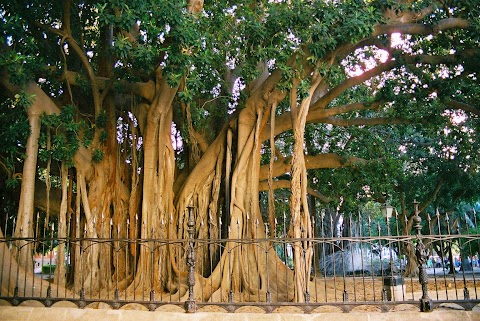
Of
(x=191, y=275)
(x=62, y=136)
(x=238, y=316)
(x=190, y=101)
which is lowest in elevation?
(x=238, y=316)

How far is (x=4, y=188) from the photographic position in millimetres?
8594

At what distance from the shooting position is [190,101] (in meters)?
6.72

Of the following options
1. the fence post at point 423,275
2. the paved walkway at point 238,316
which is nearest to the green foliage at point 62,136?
the paved walkway at point 238,316

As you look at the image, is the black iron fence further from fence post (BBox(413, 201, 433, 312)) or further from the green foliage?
the green foliage

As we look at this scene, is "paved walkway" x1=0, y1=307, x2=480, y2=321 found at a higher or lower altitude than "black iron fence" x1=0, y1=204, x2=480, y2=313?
lower

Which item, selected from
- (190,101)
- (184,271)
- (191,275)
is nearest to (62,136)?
(190,101)

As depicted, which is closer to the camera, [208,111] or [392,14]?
[392,14]

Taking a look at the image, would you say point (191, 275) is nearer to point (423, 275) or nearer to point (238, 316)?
point (238, 316)

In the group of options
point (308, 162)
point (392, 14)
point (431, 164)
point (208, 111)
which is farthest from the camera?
point (431, 164)

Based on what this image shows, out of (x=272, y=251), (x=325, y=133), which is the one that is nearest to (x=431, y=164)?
(x=325, y=133)

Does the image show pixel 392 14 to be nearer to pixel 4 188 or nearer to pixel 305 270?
pixel 305 270

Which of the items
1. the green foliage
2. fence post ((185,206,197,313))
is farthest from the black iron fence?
the green foliage

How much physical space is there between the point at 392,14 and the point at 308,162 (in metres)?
4.12

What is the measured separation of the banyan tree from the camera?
6.52 meters
